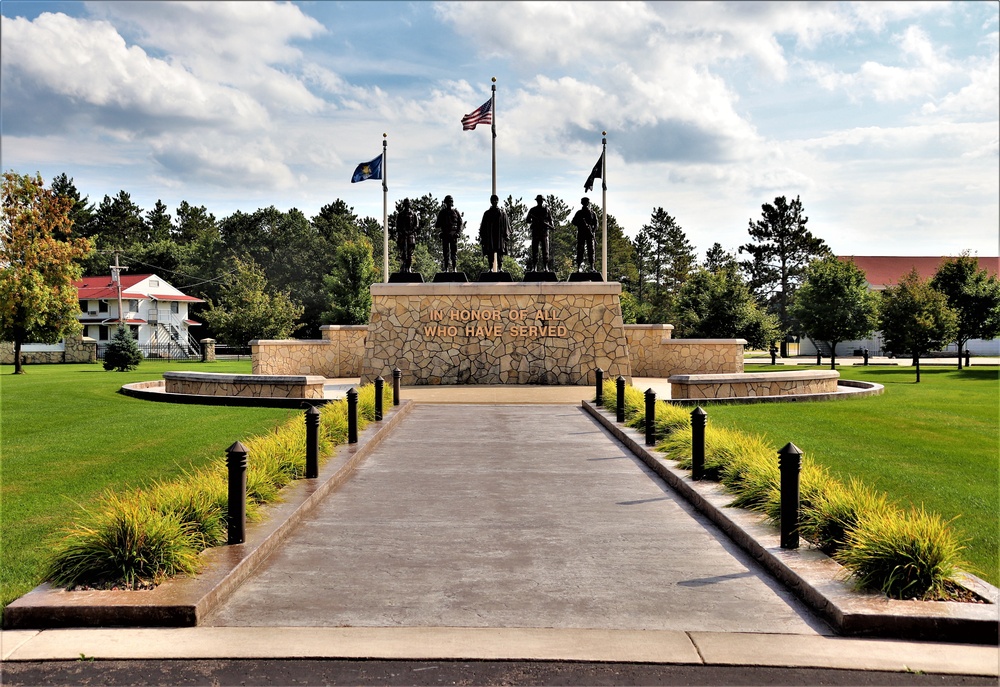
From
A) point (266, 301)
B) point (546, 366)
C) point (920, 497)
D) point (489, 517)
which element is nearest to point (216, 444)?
point (489, 517)

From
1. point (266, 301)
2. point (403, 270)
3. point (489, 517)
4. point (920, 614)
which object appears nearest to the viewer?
point (920, 614)

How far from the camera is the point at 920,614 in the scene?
16.0 ft

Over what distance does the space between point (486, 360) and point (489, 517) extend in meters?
15.9

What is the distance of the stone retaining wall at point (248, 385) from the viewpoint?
1820 centimetres

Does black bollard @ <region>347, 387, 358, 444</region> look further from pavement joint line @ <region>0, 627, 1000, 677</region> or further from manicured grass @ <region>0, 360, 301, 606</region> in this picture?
pavement joint line @ <region>0, 627, 1000, 677</region>

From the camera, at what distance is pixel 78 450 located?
38.8 ft

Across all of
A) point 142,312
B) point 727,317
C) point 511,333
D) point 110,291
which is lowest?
point 511,333

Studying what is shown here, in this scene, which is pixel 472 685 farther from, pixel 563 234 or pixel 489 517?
pixel 563 234

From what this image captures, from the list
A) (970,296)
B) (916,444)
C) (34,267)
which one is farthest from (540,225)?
(34,267)

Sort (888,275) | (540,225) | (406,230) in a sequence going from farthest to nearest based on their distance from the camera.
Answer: (888,275), (406,230), (540,225)

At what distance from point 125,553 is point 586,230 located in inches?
826

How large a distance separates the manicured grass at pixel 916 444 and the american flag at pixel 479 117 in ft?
42.7

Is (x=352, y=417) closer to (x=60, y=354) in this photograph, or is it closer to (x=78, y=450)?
(x=78, y=450)

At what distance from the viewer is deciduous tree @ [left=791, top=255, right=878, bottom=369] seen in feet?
138
